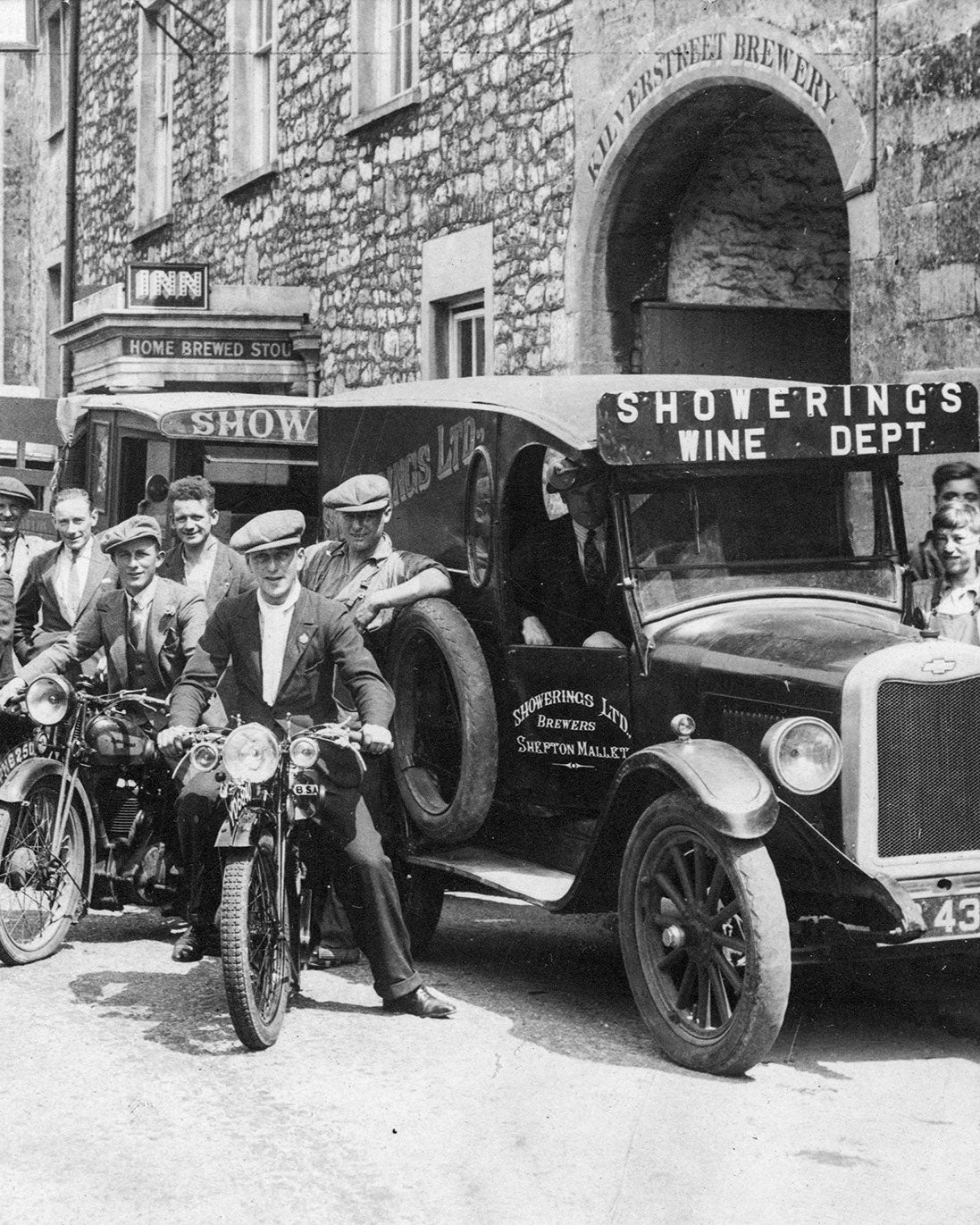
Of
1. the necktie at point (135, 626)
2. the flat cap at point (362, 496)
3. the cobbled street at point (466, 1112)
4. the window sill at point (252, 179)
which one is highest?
the window sill at point (252, 179)

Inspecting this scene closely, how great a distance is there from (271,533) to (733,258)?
7.13 m

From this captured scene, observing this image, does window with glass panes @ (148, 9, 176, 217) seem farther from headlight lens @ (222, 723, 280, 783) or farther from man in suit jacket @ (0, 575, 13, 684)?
headlight lens @ (222, 723, 280, 783)

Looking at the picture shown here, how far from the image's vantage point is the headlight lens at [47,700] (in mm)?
7383

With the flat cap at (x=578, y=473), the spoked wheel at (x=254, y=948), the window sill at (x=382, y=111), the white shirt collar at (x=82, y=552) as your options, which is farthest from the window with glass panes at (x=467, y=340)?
the spoked wheel at (x=254, y=948)

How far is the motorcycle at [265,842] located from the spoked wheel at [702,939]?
100cm

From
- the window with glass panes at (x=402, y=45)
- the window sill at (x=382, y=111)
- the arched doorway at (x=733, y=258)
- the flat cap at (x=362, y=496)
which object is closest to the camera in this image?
the flat cap at (x=362, y=496)

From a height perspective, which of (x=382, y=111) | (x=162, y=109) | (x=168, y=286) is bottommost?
(x=168, y=286)

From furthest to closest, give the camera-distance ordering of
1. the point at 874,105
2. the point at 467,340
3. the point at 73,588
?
the point at 467,340
the point at 874,105
the point at 73,588

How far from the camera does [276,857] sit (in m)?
6.12

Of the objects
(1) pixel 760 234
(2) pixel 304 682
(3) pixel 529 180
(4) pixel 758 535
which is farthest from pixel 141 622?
(3) pixel 529 180

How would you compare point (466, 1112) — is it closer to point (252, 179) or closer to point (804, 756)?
point (804, 756)

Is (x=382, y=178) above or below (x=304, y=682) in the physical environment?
above

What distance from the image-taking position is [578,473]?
6.59 meters

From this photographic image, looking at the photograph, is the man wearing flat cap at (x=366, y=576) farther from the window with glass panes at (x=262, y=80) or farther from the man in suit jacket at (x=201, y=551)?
the window with glass panes at (x=262, y=80)
